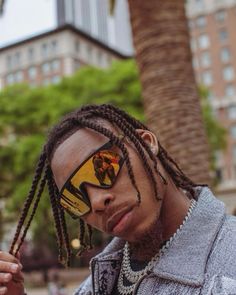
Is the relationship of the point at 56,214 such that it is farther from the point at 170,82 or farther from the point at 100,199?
the point at 170,82

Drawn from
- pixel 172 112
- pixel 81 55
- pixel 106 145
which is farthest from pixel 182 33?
pixel 81 55

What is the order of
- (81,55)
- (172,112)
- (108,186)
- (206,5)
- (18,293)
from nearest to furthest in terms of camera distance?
1. (108,186)
2. (18,293)
3. (172,112)
4. (206,5)
5. (81,55)

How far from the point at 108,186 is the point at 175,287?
0.31m

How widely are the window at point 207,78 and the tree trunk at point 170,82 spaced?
51082 mm

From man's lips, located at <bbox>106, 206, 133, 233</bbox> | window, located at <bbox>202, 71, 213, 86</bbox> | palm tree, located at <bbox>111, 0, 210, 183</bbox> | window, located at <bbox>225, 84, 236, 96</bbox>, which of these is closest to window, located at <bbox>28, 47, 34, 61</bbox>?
window, located at <bbox>202, 71, 213, 86</bbox>

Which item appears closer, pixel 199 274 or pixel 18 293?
pixel 199 274

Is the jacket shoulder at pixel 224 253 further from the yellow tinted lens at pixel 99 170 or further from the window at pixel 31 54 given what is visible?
the window at pixel 31 54

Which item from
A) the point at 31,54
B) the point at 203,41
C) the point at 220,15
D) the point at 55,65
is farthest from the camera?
the point at 31,54

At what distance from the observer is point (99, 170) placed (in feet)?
4.52

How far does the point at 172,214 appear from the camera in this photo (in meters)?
1.40

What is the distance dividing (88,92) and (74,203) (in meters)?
24.0

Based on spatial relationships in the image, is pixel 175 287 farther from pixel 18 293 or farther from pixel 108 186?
pixel 18 293

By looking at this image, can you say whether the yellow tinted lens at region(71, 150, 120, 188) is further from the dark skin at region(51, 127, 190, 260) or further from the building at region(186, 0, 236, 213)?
the building at region(186, 0, 236, 213)

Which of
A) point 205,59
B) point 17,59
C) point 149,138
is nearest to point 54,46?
point 17,59
